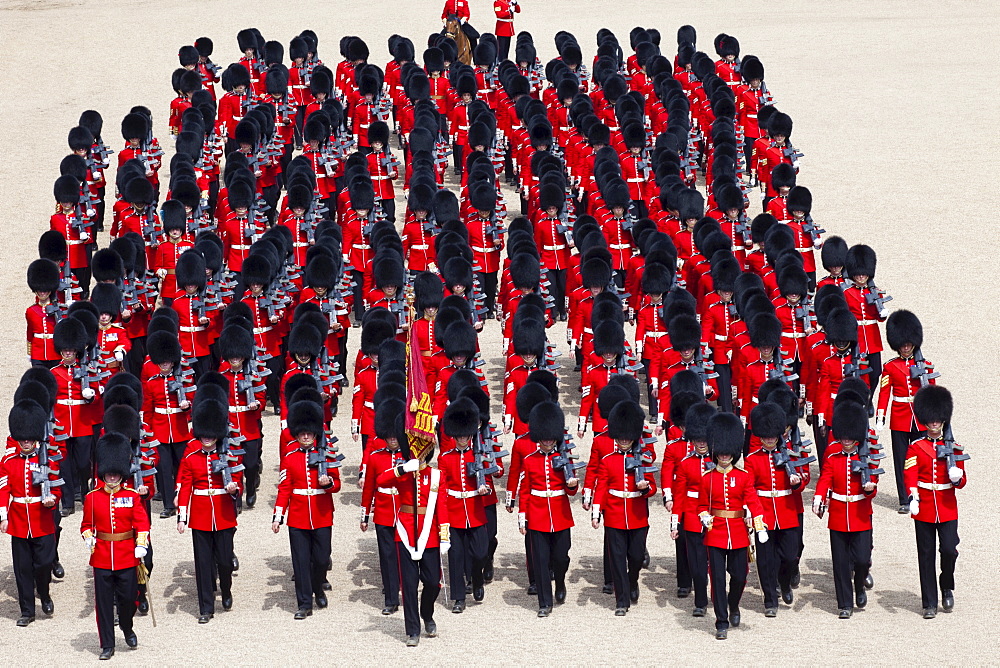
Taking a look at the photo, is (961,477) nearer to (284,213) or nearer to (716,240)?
(716,240)

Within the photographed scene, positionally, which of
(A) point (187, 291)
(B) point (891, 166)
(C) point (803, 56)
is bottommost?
(A) point (187, 291)

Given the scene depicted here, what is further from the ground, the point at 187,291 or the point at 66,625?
the point at 187,291

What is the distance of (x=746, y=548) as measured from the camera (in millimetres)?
9602

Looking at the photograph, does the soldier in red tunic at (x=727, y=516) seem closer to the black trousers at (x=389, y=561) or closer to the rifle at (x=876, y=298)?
the black trousers at (x=389, y=561)

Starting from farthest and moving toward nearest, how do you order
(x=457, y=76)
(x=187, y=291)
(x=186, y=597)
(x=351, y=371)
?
(x=457, y=76), (x=351, y=371), (x=187, y=291), (x=186, y=597)

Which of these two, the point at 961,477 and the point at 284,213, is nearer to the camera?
the point at 961,477

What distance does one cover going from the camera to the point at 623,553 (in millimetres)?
9820

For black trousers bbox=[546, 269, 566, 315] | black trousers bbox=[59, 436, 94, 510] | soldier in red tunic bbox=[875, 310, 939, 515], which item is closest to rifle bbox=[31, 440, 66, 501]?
black trousers bbox=[59, 436, 94, 510]

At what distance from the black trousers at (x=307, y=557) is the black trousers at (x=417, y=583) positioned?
510 mm

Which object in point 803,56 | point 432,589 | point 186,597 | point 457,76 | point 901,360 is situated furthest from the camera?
point 803,56

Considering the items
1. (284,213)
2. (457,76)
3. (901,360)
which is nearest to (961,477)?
(901,360)

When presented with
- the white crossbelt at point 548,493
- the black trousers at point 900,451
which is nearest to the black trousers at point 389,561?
the white crossbelt at point 548,493

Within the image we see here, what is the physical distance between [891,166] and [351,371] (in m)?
7.45

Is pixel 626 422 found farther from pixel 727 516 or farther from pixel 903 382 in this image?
pixel 903 382
